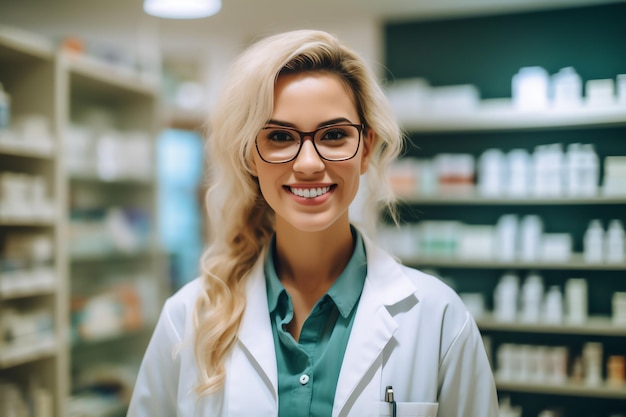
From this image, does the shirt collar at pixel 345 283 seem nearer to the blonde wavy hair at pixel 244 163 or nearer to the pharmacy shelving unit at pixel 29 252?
the blonde wavy hair at pixel 244 163

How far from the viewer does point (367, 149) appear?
52.7 inches

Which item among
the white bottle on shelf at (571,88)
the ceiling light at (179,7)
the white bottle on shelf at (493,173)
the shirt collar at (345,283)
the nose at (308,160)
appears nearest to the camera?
the nose at (308,160)

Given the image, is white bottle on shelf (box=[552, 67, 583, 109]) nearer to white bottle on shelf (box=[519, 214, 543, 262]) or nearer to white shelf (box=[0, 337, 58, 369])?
white bottle on shelf (box=[519, 214, 543, 262])

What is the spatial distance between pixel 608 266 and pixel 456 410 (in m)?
0.74

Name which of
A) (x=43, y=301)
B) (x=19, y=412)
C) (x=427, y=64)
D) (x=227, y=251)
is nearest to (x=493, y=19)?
(x=427, y=64)

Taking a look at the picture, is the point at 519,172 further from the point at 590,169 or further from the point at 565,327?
the point at 590,169

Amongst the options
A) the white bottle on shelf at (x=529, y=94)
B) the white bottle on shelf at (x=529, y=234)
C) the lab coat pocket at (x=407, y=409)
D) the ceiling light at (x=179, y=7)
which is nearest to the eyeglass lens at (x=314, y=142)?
the lab coat pocket at (x=407, y=409)

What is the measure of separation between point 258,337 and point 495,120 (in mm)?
2910

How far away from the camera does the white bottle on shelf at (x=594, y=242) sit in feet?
5.51

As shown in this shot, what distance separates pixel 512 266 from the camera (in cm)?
346

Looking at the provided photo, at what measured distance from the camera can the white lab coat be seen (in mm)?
1216

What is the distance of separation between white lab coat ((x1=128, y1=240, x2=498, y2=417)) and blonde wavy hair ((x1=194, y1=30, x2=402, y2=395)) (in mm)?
44

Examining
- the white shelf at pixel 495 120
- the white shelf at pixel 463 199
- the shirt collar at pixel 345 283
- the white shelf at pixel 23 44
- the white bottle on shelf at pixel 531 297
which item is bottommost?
the white bottle on shelf at pixel 531 297

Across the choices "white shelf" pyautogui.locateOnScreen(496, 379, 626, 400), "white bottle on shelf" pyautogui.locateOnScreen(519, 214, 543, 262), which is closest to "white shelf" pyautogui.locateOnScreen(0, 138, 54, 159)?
"white shelf" pyautogui.locateOnScreen(496, 379, 626, 400)
